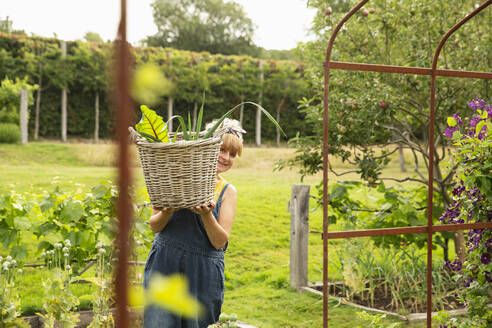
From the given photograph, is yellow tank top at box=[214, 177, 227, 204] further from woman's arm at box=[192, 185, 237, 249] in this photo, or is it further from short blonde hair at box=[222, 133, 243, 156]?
short blonde hair at box=[222, 133, 243, 156]

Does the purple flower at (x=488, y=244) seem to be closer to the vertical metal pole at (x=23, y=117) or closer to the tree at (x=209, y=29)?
the vertical metal pole at (x=23, y=117)

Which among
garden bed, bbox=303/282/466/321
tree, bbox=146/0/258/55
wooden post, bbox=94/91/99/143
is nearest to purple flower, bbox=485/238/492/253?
garden bed, bbox=303/282/466/321

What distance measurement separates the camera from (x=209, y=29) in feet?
74.5

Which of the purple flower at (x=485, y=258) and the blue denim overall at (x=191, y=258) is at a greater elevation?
the blue denim overall at (x=191, y=258)

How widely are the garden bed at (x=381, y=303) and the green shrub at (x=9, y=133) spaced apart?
879 cm

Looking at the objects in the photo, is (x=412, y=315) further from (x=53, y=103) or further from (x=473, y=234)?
(x=53, y=103)

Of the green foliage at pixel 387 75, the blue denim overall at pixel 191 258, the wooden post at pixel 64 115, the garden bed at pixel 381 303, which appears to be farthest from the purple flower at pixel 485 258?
the wooden post at pixel 64 115

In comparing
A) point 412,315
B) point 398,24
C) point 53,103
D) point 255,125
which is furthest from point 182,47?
point 412,315

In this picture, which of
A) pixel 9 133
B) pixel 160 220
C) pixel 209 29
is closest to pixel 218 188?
pixel 160 220

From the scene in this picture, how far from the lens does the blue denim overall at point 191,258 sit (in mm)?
1827

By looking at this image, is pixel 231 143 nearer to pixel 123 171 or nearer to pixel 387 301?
pixel 123 171

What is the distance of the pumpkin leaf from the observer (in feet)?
4.22

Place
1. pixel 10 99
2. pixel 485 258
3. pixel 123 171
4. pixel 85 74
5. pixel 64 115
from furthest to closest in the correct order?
pixel 85 74, pixel 64 115, pixel 10 99, pixel 485 258, pixel 123 171

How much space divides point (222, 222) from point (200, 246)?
12 cm
